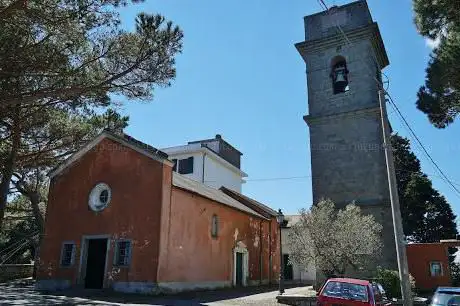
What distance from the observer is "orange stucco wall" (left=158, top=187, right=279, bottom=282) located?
2042cm

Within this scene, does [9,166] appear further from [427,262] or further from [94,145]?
[427,262]

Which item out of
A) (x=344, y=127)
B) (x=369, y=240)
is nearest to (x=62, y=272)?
(x=369, y=240)

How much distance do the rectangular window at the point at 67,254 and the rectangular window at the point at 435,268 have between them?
19624 mm

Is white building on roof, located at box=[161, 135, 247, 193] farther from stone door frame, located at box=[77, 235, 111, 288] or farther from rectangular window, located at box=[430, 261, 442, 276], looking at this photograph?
rectangular window, located at box=[430, 261, 442, 276]

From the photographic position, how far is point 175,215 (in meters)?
20.7

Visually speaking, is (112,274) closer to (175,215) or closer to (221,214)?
(175,215)

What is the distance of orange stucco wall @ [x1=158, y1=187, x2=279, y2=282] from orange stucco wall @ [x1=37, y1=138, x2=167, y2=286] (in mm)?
1078

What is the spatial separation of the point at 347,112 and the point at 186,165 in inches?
969

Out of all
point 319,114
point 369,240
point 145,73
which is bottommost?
point 369,240

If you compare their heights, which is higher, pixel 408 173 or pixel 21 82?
pixel 408 173

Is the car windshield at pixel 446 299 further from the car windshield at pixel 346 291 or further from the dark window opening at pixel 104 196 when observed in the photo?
the dark window opening at pixel 104 196

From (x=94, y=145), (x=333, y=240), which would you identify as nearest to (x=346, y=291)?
(x=333, y=240)

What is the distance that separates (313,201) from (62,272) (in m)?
14.0

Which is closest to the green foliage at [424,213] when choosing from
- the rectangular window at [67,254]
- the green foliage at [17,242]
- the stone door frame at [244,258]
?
the stone door frame at [244,258]
